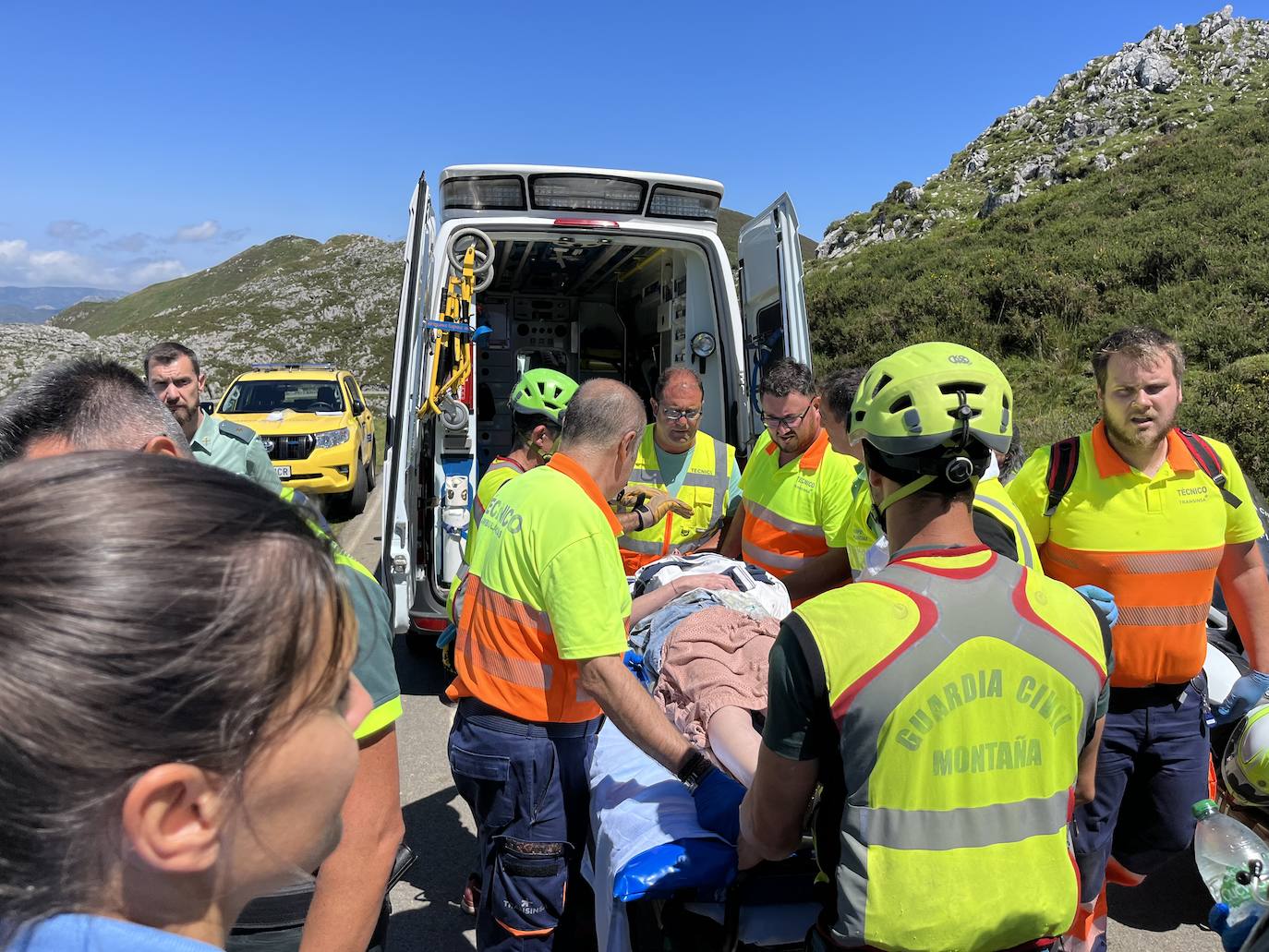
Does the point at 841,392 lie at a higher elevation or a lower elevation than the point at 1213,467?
higher

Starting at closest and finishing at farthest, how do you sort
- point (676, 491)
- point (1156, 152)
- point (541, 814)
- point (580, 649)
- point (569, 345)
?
point (580, 649) < point (541, 814) < point (676, 491) < point (569, 345) < point (1156, 152)

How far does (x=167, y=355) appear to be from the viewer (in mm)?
4082

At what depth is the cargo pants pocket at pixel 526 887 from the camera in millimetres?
2270

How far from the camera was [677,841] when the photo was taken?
2.11 m

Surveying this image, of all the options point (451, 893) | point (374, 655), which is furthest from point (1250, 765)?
point (451, 893)

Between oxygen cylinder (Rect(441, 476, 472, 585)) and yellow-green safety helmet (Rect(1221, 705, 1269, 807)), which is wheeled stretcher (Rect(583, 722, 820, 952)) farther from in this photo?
oxygen cylinder (Rect(441, 476, 472, 585))

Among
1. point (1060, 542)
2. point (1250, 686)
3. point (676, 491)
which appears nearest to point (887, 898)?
point (1060, 542)

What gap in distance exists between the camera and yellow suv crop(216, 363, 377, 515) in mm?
10547

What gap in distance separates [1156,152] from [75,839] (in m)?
32.8

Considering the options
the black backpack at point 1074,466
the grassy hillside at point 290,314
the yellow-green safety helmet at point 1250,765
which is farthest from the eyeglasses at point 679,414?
the grassy hillside at point 290,314

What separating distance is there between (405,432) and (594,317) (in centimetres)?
440

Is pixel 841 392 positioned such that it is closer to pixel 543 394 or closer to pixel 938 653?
pixel 543 394

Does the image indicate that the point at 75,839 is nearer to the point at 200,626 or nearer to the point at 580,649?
the point at 200,626

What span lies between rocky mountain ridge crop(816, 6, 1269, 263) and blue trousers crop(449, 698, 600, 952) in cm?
3322
